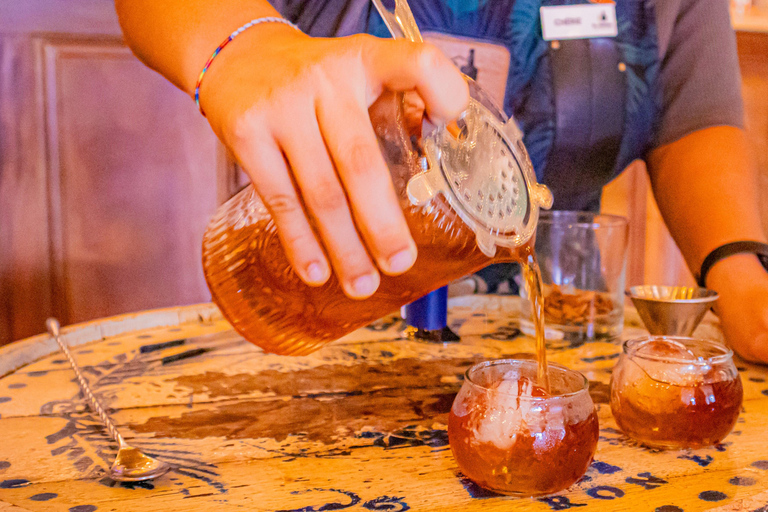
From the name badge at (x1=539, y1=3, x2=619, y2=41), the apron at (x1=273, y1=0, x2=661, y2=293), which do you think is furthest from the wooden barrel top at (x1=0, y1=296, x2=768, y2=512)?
the name badge at (x1=539, y1=3, x2=619, y2=41)

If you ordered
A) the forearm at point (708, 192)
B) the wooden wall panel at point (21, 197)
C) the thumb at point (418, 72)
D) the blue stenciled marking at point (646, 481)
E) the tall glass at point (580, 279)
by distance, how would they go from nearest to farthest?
the thumb at point (418, 72) → the blue stenciled marking at point (646, 481) → the tall glass at point (580, 279) → the forearm at point (708, 192) → the wooden wall panel at point (21, 197)

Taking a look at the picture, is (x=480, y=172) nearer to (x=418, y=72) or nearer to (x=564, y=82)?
(x=418, y=72)

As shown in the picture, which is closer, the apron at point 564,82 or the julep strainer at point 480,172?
the julep strainer at point 480,172

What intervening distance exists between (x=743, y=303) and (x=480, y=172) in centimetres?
67

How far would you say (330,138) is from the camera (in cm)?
48

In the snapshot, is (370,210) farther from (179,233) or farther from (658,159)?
(179,233)

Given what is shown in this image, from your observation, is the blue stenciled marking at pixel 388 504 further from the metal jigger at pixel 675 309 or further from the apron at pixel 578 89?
the apron at pixel 578 89

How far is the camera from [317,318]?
2.13 ft

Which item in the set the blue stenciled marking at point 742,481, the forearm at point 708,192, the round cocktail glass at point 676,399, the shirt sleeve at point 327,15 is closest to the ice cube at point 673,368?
the round cocktail glass at point 676,399

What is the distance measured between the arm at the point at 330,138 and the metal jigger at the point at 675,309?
60 cm

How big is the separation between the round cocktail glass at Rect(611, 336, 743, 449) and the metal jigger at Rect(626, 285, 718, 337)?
0.24 m

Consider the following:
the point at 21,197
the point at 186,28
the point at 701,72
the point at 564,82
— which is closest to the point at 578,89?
the point at 564,82

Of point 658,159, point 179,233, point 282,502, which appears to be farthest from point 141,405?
point 179,233

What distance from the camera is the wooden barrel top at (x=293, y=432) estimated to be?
1.82ft
